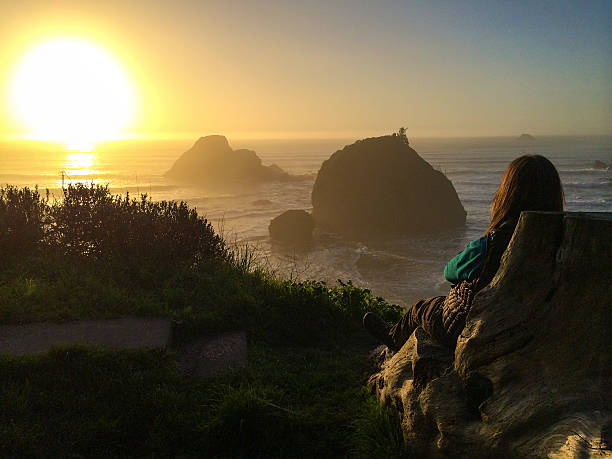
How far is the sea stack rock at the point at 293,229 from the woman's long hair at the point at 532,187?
3606 cm

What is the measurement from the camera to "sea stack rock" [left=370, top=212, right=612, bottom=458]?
2643 millimetres

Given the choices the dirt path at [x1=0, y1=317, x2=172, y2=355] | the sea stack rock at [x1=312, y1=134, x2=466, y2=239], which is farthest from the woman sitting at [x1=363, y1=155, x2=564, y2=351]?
the sea stack rock at [x1=312, y1=134, x2=466, y2=239]

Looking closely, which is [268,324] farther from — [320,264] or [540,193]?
[320,264]

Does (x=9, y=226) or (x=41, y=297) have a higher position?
(x=9, y=226)

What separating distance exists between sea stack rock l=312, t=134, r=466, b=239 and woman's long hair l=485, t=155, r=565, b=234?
4548 cm

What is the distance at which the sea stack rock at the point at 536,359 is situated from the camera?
2.64 meters

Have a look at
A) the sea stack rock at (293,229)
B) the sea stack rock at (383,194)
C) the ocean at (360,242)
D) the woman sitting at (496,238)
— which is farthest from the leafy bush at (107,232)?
the sea stack rock at (383,194)

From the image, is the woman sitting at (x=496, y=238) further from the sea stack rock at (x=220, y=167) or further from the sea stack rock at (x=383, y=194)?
the sea stack rock at (x=220, y=167)

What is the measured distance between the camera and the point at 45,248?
29.6 feet

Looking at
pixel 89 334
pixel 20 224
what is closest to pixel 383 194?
pixel 20 224

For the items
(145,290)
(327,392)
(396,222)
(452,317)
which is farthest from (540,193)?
(396,222)

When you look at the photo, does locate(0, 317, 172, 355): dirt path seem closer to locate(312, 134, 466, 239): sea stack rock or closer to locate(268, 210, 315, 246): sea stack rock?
locate(268, 210, 315, 246): sea stack rock

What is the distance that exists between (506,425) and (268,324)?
4304 millimetres

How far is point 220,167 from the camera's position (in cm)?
9806
